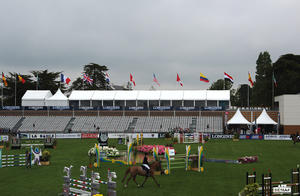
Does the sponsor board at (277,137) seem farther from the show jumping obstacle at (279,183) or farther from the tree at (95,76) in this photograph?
the tree at (95,76)

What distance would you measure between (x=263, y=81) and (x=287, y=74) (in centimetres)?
901

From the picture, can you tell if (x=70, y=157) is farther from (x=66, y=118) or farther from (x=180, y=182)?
(x=66, y=118)

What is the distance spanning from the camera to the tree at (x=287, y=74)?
259ft

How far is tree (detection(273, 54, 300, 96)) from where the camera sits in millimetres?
78812

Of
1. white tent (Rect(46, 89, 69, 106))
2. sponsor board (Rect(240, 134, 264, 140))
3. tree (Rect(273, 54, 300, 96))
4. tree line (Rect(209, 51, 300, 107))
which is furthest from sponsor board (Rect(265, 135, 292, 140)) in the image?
white tent (Rect(46, 89, 69, 106))

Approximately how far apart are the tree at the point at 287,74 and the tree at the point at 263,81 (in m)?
2.47

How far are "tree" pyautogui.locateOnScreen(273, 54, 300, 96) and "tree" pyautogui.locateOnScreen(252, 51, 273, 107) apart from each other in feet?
8.09

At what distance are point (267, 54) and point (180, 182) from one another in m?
84.4

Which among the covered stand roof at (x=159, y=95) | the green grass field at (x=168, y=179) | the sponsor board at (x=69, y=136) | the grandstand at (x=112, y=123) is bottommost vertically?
the green grass field at (x=168, y=179)

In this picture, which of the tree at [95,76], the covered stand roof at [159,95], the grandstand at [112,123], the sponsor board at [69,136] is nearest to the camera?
the sponsor board at [69,136]

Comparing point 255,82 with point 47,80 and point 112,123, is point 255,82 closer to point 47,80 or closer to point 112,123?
point 112,123

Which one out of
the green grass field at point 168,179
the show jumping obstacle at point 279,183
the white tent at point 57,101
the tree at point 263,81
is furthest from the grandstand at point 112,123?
the show jumping obstacle at point 279,183

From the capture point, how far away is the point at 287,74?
8119cm

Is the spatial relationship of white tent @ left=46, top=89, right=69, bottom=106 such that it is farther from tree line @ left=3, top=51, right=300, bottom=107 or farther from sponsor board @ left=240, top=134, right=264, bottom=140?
sponsor board @ left=240, top=134, right=264, bottom=140
